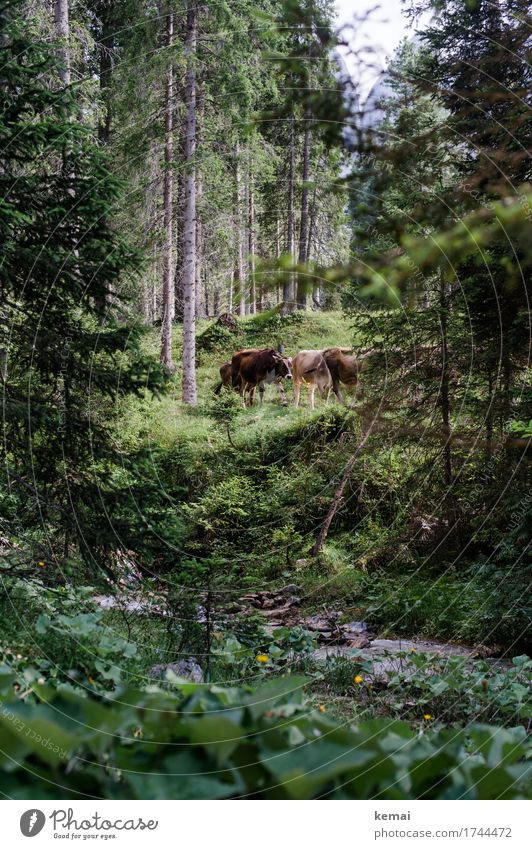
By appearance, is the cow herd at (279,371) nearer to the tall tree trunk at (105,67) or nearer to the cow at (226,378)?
the cow at (226,378)

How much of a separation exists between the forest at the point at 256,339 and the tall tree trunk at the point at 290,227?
0.01 metres

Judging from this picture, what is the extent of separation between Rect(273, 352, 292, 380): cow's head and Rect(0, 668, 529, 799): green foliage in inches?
59.2

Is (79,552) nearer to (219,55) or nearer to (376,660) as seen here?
(376,660)

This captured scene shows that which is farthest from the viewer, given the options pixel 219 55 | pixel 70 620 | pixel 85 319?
pixel 85 319

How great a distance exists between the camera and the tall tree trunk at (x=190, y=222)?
2705 mm

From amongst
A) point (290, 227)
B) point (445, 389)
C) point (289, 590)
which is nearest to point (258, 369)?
point (290, 227)

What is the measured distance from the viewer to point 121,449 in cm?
288

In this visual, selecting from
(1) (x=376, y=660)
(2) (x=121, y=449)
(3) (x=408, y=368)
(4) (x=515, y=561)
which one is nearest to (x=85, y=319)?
(2) (x=121, y=449)

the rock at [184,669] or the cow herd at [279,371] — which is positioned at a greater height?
the cow herd at [279,371]

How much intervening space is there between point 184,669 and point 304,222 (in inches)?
77.8

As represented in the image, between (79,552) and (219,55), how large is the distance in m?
2.35

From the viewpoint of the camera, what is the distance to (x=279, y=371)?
2.71 metres

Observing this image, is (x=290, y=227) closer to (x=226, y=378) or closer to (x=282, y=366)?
(x=282, y=366)

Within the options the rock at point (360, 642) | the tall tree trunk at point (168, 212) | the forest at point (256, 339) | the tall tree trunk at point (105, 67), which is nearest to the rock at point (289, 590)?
the forest at point (256, 339)
